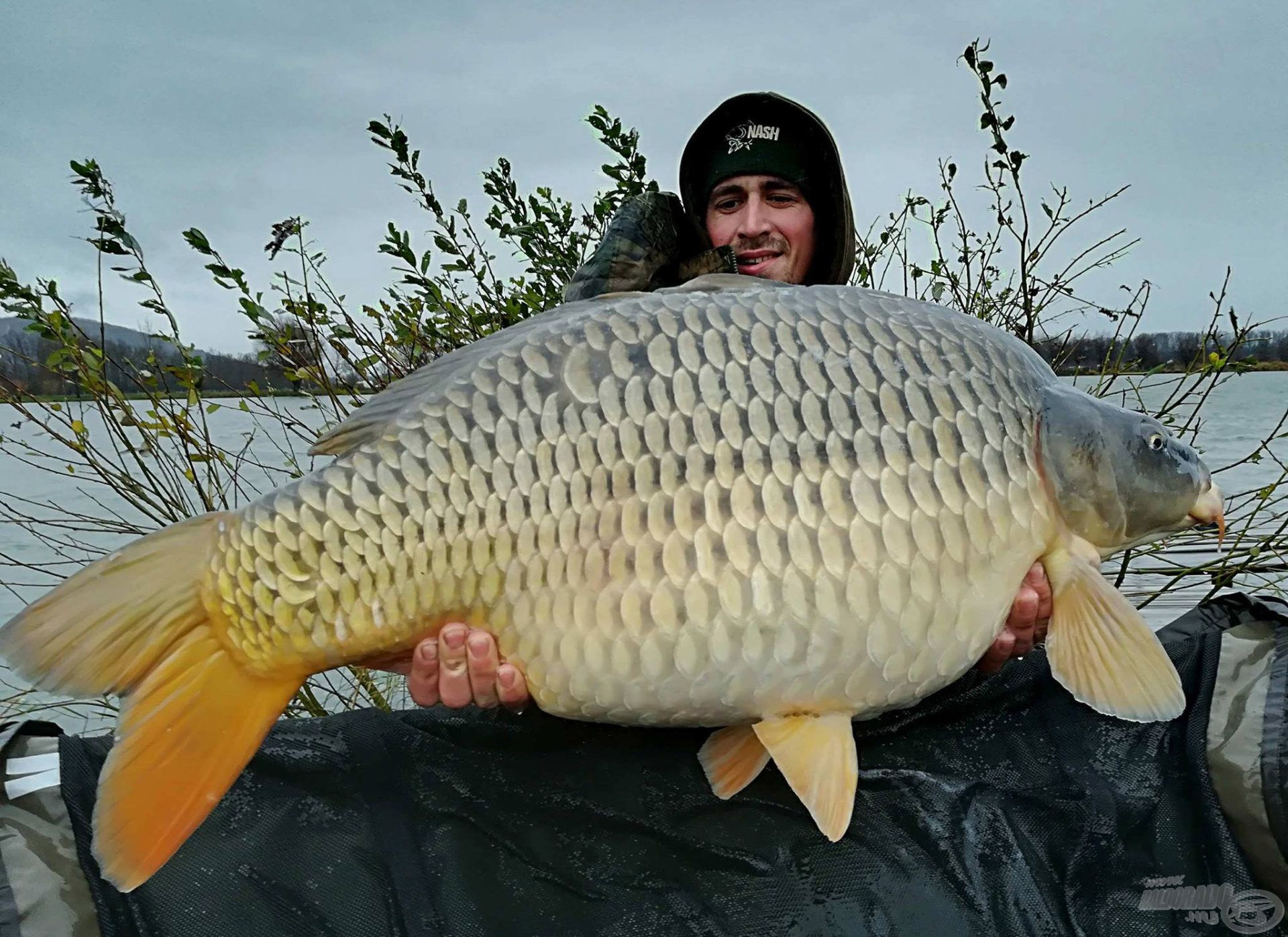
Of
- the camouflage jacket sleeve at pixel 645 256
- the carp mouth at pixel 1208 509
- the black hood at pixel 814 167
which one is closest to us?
the carp mouth at pixel 1208 509

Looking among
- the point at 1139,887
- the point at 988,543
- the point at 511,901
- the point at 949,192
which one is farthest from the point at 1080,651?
the point at 949,192

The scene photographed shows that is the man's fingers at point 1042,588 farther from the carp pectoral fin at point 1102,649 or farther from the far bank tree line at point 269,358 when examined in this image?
the far bank tree line at point 269,358

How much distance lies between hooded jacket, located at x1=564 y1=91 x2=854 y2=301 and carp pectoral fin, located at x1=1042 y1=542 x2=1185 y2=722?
0.83 meters

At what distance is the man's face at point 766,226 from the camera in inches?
71.8

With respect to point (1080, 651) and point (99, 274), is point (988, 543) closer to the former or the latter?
point (1080, 651)

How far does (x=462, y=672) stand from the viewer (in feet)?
3.10

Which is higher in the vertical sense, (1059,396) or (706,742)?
(1059,396)

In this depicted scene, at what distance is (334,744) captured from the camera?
1027mm

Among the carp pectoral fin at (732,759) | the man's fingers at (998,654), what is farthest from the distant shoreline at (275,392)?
the carp pectoral fin at (732,759)

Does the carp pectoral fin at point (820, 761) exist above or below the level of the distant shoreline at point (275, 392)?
below

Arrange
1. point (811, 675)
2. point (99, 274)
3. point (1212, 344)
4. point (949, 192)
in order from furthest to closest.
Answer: point (949, 192) → point (1212, 344) → point (99, 274) → point (811, 675)

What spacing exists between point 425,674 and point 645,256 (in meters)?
0.94

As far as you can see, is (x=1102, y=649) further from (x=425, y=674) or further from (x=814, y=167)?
(x=814, y=167)

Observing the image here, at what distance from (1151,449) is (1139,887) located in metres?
0.46
